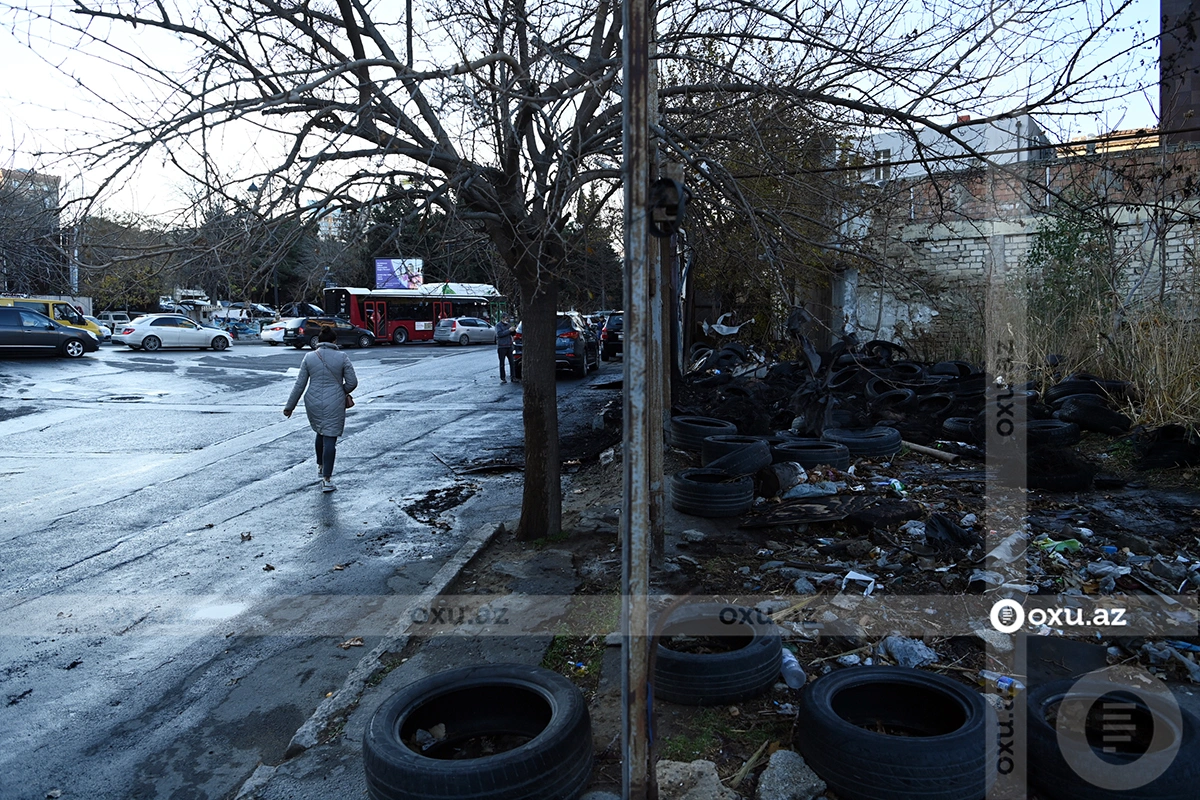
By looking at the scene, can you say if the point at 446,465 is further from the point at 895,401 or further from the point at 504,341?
the point at 504,341

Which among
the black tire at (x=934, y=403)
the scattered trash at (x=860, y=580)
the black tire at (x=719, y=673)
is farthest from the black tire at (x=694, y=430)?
the black tire at (x=719, y=673)

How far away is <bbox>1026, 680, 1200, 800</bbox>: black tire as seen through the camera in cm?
281

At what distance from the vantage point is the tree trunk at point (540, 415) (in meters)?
7.08

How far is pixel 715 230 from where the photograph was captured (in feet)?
25.0

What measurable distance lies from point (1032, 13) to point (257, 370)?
25.1 meters

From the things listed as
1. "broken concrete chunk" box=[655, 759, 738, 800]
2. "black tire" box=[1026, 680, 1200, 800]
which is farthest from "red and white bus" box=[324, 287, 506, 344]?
"black tire" box=[1026, 680, 1200, 800]

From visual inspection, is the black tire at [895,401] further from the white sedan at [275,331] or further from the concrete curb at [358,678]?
the white sedan at [275,331]

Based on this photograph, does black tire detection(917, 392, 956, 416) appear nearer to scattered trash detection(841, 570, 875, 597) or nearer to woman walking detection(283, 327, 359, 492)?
scattered trash detection(841, 570, 875, 597)

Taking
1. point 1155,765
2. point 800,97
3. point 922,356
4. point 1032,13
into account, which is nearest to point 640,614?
point 1155,765

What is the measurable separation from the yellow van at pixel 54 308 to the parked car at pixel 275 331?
967 cm

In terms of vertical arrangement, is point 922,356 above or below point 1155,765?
above

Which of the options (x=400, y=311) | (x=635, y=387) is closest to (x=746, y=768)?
A: (x=635, y=387)

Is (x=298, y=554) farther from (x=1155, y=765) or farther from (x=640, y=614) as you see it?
(x=1155, y=765)

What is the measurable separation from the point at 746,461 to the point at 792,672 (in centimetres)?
368
